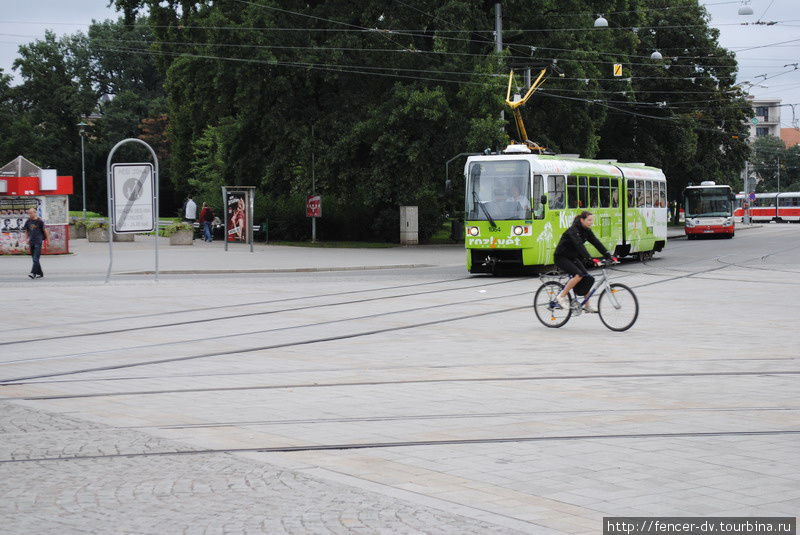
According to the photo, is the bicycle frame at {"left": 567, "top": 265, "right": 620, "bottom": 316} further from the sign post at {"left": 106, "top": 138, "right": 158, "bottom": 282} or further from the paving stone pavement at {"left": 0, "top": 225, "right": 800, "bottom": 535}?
the sign post at {"left": 106, "top": 138, "right": 158, "bottom": 282}

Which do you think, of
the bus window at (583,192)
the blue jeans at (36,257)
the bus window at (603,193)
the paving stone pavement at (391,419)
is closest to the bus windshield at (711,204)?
the bus window at (603,193)

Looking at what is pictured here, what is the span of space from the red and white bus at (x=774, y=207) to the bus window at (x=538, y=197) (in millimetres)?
72327

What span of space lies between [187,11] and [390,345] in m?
34.0

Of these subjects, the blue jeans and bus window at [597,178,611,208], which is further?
bus window at [597,178,611,208]

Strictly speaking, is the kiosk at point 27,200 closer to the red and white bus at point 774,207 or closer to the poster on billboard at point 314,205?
the poster on billboard at point 314,205

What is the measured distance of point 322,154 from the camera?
1678 inches

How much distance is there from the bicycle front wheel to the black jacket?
602 mm

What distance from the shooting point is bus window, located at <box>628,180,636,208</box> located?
118ft

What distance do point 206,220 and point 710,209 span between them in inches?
985

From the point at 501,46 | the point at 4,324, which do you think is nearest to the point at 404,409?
the point at 4,324

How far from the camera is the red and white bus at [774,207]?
98250 millimetres

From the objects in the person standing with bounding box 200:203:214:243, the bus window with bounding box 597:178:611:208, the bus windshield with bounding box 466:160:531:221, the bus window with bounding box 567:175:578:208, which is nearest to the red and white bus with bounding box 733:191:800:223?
the person standing with bounding box 200:203:214:243

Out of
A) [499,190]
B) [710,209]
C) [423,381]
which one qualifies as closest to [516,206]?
[499,190]

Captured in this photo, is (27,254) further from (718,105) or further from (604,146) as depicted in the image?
(718,105)
